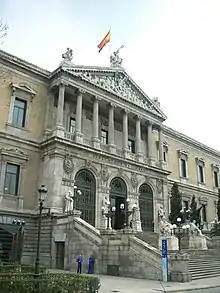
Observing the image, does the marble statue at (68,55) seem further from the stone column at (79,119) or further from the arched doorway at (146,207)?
the arched doorway at (146,207)

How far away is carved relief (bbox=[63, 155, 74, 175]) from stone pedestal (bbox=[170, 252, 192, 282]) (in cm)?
1108

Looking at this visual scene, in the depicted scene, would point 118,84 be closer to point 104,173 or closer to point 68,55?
point 68,55

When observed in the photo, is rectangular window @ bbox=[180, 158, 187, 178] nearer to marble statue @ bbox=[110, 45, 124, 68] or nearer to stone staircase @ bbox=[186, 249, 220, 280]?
marble statue @ bbox=[110, 45, 124, 68]

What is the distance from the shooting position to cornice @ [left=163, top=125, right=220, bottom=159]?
4238cm

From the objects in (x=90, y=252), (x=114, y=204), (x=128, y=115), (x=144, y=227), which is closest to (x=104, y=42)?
(x=128, y=115)

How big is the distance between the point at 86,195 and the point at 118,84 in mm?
12047

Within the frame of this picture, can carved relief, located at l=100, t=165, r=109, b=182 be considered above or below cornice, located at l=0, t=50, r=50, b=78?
below

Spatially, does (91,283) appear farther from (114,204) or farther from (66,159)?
(114,204)

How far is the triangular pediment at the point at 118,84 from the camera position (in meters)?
30.0

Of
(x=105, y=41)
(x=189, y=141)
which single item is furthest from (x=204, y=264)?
(x=189, y=141)

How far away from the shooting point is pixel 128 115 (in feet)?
110

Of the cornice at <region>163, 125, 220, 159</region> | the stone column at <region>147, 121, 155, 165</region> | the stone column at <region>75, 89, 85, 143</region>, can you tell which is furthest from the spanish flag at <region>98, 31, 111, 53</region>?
the cornice at <region>163, 125, 220, 159</region>

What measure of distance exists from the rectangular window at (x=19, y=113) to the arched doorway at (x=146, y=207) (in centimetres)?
1234

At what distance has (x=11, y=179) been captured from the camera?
992 inches
